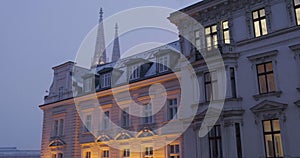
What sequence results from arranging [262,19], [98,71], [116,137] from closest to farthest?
[262,19], [116,137], [98,71]

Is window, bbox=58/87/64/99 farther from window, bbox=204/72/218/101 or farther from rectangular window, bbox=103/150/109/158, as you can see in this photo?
window, bbox=204/72/218/101

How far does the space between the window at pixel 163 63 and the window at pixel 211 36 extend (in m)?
4.96

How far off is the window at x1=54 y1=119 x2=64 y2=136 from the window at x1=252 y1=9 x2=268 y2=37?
21.7m

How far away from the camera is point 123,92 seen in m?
27.9

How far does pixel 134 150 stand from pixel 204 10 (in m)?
12.3

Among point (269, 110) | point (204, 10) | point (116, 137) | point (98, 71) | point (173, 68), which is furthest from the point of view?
point (98, 71)

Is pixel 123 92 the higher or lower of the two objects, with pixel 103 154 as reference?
higher

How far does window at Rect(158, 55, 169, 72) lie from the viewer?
26047mm

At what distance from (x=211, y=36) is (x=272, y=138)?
7.91 metres

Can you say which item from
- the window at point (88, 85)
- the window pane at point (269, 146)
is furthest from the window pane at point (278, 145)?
the window at point (88, 85)

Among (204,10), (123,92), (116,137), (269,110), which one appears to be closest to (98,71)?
(123,92)

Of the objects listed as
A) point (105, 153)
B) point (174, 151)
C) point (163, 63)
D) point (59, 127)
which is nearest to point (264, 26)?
point (163, 63)

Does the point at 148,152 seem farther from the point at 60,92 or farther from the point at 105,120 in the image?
the point at 60,92

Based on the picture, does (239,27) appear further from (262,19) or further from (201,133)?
(201,133)
